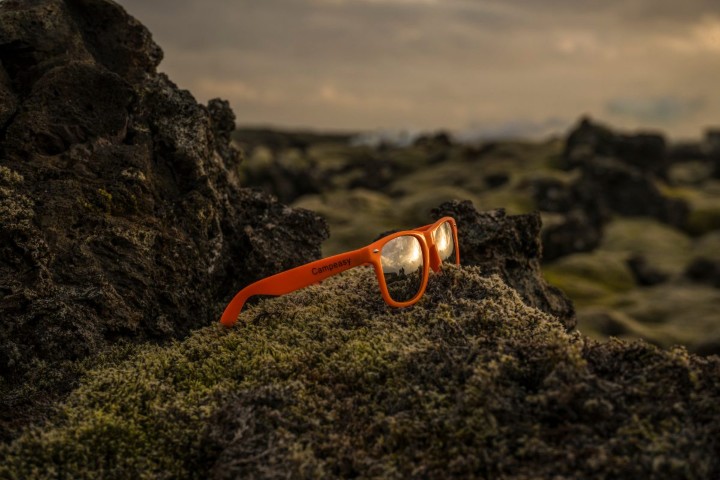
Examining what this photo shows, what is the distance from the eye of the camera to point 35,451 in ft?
19.4

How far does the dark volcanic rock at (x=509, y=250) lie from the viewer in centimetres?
Result: 987

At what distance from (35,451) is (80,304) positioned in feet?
6.90

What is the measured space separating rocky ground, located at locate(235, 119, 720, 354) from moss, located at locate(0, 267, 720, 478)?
28280 millimetres

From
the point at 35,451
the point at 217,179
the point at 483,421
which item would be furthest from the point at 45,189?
the point at 483,421

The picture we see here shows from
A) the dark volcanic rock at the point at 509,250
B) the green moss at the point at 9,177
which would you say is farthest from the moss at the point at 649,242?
the green moss at the point at 9,177

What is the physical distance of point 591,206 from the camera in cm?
7362

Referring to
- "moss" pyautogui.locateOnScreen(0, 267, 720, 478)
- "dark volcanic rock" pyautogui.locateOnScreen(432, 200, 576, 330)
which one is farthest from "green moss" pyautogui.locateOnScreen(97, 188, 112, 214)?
"dark volcanic rock" pyautogui.locateOnScreen(432, 200, 576, 330)

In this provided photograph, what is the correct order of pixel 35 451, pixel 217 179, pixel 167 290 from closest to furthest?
pixel 35 451 → pixel 167 290 → pixel 217 179

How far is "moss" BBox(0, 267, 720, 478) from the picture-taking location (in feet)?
17.7

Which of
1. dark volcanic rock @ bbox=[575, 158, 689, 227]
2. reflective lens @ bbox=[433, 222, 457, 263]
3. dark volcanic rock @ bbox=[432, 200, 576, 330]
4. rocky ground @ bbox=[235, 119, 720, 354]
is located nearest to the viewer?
reflective lens @ bbox=[433, 222, 457, 263]

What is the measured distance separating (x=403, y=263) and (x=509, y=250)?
8.05ft

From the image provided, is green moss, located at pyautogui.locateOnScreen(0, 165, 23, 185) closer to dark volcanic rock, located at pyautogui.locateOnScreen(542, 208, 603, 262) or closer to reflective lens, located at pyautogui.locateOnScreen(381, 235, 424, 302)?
reflective lens, located at pyautogui.locateOnScreen(381, 235, 424, 302)

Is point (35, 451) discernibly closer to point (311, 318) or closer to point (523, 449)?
point (311, 318)

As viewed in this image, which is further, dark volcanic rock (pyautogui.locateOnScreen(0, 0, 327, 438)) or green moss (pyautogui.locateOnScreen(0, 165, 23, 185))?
green moss (pyautogui.locateOnScreen(0, 165, 23, 185))
